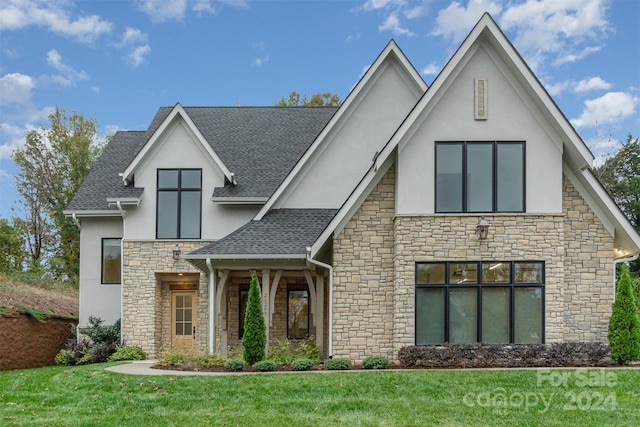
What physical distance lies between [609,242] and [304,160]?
790 centimetres

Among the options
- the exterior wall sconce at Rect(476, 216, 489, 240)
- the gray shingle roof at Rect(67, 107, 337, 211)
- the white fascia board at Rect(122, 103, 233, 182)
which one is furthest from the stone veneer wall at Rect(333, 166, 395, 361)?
the white fascia board at Rect(122, 103, 233, 182)

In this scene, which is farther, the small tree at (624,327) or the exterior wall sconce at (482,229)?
the exterior wall sconce at (482,229)

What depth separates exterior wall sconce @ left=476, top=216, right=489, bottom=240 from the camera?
13.2m

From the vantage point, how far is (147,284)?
703 inches

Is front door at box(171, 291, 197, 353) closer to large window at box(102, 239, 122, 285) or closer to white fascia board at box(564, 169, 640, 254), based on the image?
large window at box(102, 239, 122, 285)

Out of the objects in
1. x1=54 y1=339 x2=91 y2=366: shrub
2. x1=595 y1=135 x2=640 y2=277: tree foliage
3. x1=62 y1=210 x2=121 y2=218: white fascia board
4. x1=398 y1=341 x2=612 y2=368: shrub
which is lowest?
x1=54 y1=339 x2=91 y2=366: shrub

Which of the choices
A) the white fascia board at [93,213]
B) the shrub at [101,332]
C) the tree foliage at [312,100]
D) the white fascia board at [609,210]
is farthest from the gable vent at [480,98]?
the tree foliage at [312,100]

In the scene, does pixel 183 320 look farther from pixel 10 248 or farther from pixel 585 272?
pixel 10 248

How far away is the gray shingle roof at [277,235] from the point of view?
14906 mm

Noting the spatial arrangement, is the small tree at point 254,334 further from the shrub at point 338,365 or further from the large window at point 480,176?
the large window at point 480,176

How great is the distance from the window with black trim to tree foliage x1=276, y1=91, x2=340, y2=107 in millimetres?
21173

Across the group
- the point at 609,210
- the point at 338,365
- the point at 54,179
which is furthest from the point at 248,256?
the point at 54,179

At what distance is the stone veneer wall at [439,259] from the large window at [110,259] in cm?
853

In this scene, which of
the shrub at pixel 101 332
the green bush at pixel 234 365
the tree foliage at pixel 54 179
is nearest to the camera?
the green bush at pixel 234 365
